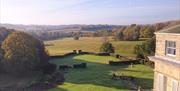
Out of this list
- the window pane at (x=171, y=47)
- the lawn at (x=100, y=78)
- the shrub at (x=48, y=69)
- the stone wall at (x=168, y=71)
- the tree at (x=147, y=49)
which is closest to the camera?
the stone wall at (x=168, y=71)

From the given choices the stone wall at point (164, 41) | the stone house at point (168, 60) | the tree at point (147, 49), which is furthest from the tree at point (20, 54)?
the stone wall at point (164, 41)

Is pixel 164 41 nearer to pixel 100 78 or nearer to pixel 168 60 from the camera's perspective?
pixel 168 60

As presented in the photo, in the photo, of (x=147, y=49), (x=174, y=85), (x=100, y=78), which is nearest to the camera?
(x=174, y=85)

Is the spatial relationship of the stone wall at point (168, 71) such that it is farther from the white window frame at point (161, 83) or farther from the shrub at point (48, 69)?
the shrub at point (48, 69)

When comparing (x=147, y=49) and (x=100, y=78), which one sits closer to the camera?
(x=100, y=78)

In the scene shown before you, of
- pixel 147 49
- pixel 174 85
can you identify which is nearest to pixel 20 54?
pixel 174 85
